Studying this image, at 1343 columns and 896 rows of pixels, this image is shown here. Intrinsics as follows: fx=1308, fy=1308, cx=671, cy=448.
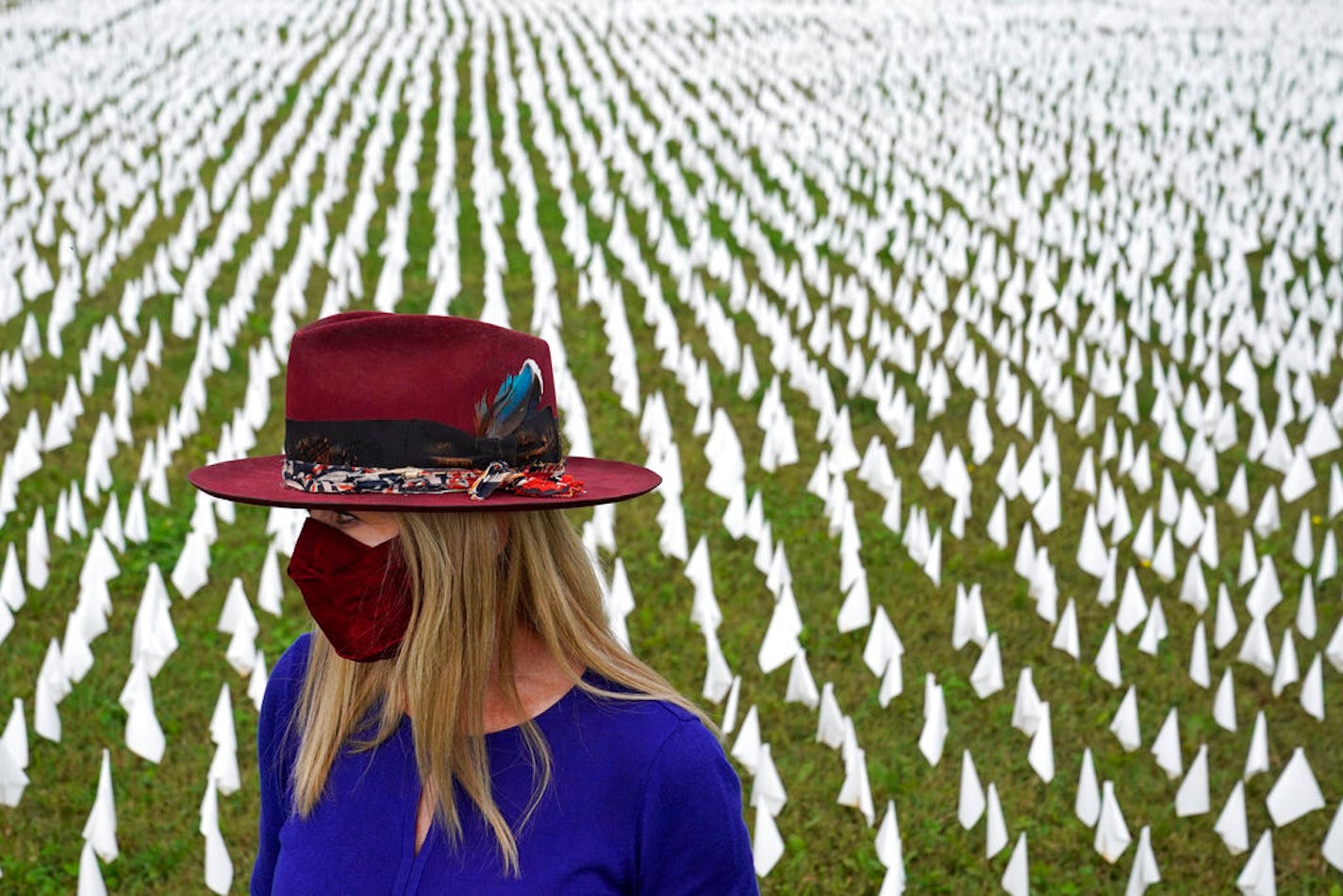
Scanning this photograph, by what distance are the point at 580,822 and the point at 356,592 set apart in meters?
0.42

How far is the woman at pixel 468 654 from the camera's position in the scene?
1.61 meters

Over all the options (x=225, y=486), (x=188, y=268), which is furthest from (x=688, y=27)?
(x=225, y=486)

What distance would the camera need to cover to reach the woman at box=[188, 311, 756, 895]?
5.28 ft

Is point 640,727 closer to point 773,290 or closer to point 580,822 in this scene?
point 580,822

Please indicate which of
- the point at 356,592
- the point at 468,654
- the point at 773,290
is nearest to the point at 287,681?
the point at 356,592

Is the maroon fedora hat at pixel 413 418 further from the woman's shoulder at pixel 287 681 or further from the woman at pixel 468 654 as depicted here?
the woman's shoulder at pixel 287 681

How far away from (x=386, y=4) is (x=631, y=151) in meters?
13.1

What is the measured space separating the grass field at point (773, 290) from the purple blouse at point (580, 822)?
255 cm

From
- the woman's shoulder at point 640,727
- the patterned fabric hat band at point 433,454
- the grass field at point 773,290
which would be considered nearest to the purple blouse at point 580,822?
the woman's shoulder at point 640,727

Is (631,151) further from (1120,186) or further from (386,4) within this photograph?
(386,4)

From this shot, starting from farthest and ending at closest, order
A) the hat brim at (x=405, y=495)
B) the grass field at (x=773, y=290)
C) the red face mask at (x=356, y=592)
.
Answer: the grass field at (x=773, y=290)
the red face mask at (x=356, y=592)
the hat brim at (x=405, y=495)

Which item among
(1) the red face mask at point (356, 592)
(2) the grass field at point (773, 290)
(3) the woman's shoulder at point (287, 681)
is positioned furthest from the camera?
(2) the grass field at point (773, 290)

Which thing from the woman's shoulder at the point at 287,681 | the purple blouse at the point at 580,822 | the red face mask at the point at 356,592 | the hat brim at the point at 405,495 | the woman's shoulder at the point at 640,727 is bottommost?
the purple blouse at the point at 580,822

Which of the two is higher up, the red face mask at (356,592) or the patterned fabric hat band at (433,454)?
the patterned fabric hat band at (433,454)
